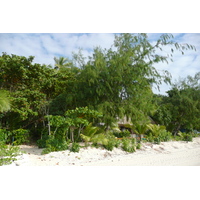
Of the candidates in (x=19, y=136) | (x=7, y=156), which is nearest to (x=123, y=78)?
(x=19, y=136)

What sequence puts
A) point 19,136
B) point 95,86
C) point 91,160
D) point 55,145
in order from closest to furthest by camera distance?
point 91,160
point 55,145
point 19,136
point 95,86

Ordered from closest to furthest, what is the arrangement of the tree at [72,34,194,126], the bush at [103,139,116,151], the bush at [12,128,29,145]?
the bush at [103,139,116,151] < the bush at [12,128,29,145] < the tree at [72,34,194,126]

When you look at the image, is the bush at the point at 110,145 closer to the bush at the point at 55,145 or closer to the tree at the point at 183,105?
the bush at the point at 55,145

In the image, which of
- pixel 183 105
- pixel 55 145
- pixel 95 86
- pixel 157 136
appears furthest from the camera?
pixel 183 105

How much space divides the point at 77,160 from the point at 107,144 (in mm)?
1586

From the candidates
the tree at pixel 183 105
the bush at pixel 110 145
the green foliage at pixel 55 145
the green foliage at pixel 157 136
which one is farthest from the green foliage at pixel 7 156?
the tree at pixel 183 105

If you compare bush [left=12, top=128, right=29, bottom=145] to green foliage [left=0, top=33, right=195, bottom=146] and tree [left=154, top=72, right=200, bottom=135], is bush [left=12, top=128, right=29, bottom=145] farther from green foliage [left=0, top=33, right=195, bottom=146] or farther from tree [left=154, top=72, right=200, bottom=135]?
tree [left=154, top=72, right=200, bottom=135]

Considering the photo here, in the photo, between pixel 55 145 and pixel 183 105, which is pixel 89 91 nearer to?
pixel 55 145

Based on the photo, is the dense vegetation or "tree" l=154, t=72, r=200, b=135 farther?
"tree" l=154, t=72, r=200, b=135

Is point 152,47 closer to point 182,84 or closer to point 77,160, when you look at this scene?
point 77,160

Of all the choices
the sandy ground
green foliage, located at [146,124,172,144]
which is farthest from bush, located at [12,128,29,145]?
green foliage, located at [146,124,172,144]

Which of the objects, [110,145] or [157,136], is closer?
[110,145]

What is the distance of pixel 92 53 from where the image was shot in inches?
302
